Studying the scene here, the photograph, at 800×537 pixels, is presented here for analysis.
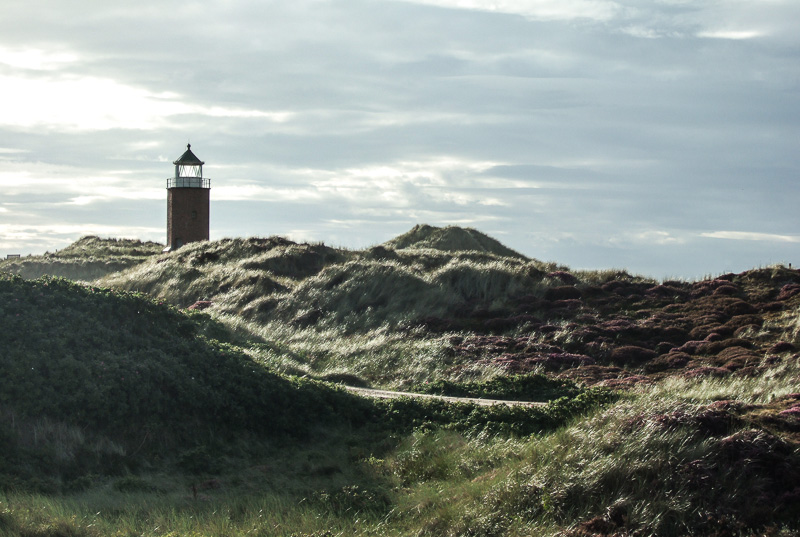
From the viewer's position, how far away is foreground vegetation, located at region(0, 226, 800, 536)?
9.28 metres

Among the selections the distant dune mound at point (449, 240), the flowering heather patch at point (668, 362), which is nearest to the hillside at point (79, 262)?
the distant dune mound at point (449, 240)

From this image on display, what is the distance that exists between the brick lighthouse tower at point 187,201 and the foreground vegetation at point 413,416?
30018mm

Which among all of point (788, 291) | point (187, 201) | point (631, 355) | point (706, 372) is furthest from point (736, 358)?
point (187, 201)

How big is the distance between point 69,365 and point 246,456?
4358 mm

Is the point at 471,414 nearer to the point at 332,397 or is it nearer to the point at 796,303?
the point at 332,397

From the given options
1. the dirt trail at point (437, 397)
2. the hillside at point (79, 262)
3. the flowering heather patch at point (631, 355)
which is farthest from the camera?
the hillside at point (79, 262)

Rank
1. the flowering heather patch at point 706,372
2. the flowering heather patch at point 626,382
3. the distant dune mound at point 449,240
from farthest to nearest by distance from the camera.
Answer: the distant dune mound at point 449,240 < the flowering heather patch at point 706,372 < the flowering heather patch at point 626,382

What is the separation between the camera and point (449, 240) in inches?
2106

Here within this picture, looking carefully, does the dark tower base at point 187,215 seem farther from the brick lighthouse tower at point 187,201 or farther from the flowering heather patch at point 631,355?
the flowering heather patch at point 631,355

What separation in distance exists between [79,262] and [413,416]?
45410 millimetres

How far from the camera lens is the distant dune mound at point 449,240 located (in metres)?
53.0

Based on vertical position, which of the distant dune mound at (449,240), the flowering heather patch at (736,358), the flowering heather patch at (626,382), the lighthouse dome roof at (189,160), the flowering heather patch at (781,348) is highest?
the lighthouse dome roof at (189,160)

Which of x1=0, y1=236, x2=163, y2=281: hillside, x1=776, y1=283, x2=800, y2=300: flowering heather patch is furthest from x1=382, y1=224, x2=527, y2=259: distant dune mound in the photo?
x1=776, y1=283, x2=800, y2=300: flowering heather patch

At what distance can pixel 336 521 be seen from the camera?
32.7 ft
